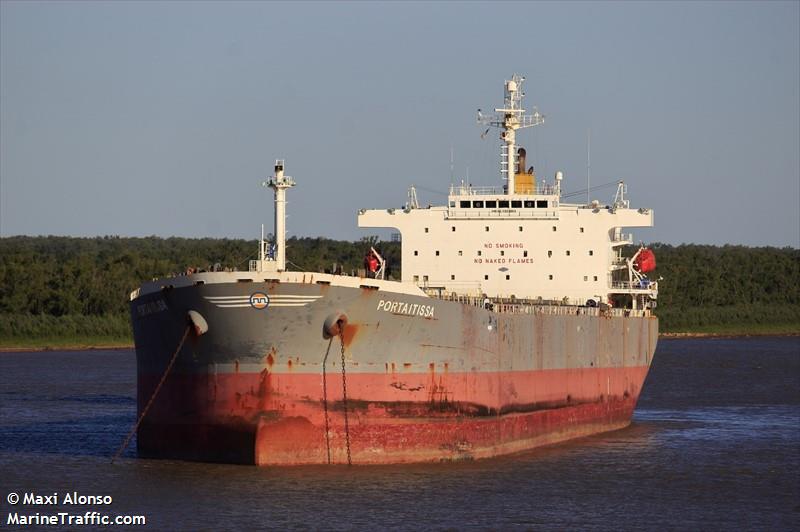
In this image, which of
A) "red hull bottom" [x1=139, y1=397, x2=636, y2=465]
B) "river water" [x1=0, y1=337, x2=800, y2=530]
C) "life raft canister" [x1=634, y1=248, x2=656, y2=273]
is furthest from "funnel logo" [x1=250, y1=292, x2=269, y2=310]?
"life raft canister" [x1=634, y1=248, x2=656, y2=273]

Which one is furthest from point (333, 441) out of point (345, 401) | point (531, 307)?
point (531, 307)

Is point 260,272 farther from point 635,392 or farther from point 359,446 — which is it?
point 635,392

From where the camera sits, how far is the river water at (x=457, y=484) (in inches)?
913

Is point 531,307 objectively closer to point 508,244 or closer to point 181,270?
point 508,244

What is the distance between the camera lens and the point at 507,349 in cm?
3089

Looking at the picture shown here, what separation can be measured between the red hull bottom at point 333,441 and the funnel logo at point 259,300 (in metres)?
2.06

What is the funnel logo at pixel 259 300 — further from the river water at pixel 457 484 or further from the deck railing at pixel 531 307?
the deck railing at pixel 531 307

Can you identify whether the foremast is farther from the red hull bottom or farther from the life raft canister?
the life raft canister

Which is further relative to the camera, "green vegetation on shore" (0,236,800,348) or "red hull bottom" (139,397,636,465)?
"green vegetation on shore" (0,236,800,348)

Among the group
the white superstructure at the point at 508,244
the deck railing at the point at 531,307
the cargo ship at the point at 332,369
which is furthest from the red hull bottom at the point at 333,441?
the white superstructure at the point at 508,244

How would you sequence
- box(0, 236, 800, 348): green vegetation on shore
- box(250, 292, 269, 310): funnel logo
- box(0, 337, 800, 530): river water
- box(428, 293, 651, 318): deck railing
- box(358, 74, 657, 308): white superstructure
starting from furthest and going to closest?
1. box(0, 236, 800, 348): green vegetation on shore
2. box(358, 74, 657, 308): white superstructure
3. box(428, 293, 651, 318): deck railing
4. box(250, 292, 269, 310): funnel logo
5. box(0, 337, 800, 530): river water

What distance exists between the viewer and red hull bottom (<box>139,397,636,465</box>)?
85.4ft

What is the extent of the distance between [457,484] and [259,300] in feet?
15.7

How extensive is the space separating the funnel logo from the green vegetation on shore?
20.4 m
